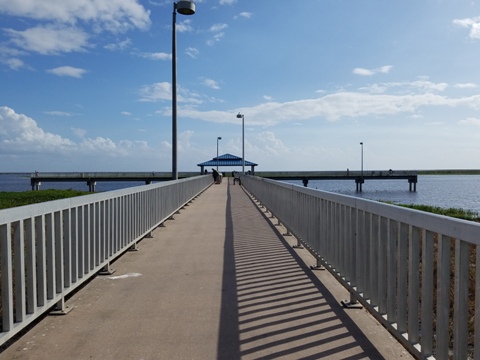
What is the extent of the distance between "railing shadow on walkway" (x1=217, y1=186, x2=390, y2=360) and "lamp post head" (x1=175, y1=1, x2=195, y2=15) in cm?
894

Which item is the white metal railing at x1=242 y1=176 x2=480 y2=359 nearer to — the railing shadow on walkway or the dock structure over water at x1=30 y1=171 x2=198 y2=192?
the railing shadow on walkway

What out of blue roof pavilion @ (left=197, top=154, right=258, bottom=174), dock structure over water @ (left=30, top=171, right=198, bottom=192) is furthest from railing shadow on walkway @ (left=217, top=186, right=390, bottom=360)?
dock structure over water @ (left=30, top=171, right=198, bottom=192)

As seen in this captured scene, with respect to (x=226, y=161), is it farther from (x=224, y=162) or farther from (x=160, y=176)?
(x=160, y=176)

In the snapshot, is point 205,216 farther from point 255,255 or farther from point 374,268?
point 374,268

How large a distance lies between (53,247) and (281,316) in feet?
7.49

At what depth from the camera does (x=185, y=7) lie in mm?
13531

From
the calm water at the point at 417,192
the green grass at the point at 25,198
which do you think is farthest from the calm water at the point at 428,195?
the green grass at the point at 25,198

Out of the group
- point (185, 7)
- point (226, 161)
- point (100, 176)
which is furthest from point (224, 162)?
point (185, 7)

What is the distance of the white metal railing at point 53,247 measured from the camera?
136 inches

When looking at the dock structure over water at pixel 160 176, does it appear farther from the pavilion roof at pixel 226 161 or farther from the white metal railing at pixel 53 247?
the white metal railing at pixel 53 247

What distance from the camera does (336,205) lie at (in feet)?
17.4

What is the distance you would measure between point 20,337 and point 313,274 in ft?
12.2

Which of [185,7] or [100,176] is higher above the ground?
[185,7]

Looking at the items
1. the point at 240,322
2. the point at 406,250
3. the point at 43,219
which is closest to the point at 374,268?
the point at 406,250
